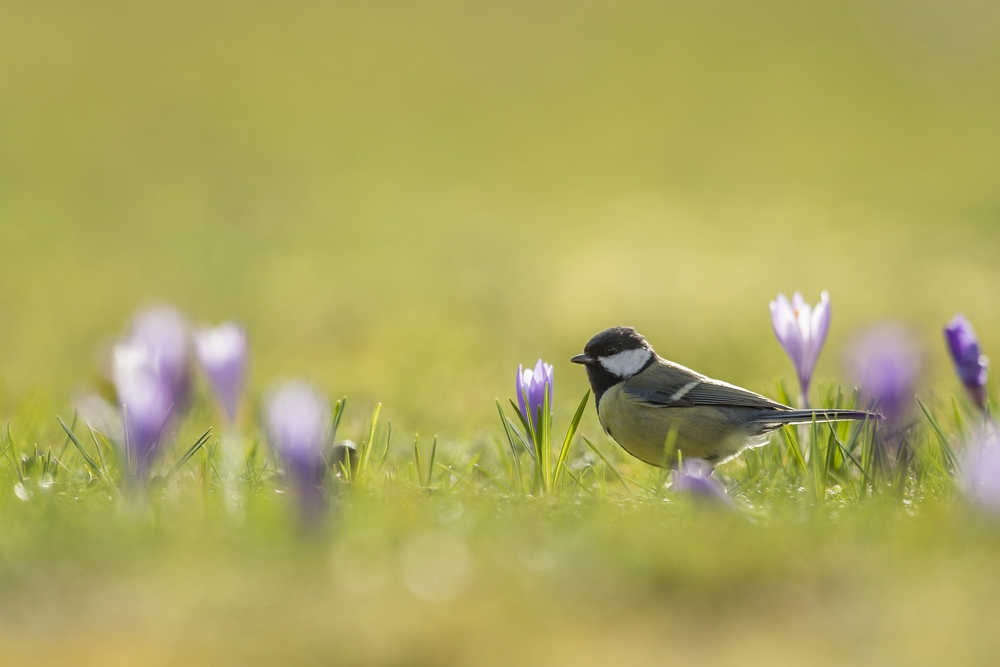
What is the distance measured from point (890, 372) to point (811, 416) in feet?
1.28

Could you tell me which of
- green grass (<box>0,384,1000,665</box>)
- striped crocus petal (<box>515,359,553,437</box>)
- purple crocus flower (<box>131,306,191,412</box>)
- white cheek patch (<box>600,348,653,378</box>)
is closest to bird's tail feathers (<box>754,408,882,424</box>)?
green grass (<box>0,384,1000,665</box>)

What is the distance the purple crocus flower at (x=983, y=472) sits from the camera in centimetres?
285

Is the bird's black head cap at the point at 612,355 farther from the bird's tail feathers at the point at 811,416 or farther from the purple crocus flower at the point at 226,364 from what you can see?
the purple crocus flower at the point at 226,364

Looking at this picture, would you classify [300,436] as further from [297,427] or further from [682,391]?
[682,391]

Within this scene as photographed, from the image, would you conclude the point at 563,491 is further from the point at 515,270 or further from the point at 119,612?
the point at 515,270

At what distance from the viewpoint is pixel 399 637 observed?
2.40 metres

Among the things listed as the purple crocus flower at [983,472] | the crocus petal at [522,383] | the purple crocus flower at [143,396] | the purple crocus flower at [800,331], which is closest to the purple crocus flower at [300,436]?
the purple crocus flower at [143,396]

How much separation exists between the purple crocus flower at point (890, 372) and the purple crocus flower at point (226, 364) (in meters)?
2.02

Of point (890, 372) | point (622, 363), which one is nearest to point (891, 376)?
point (890, 372)

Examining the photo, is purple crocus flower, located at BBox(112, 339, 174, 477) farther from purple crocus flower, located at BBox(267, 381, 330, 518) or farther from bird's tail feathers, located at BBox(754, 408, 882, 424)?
bird's tail feathers, located at BBox(754, 408, 882, 424)

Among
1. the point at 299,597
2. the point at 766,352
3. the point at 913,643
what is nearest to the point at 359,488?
the point at 299,597

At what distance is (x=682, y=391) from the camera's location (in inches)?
174

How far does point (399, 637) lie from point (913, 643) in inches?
43.8

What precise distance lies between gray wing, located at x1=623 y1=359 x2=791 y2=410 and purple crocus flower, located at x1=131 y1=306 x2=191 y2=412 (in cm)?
175
